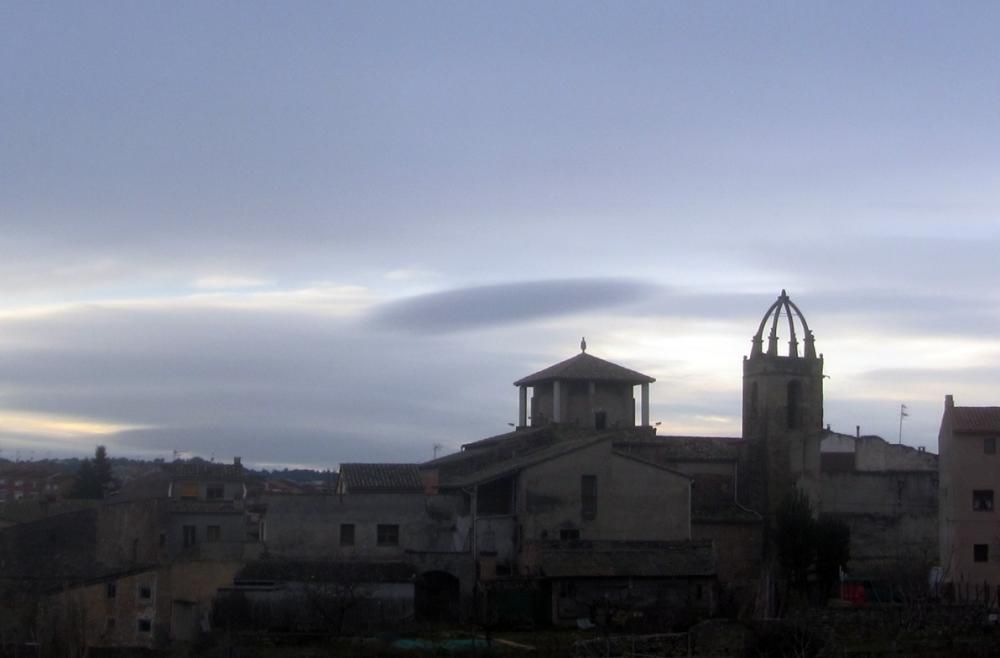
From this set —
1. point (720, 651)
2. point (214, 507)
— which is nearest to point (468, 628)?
point (720, 651)

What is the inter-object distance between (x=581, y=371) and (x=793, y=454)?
924cm

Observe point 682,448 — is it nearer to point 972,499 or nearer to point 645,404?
point 645,404

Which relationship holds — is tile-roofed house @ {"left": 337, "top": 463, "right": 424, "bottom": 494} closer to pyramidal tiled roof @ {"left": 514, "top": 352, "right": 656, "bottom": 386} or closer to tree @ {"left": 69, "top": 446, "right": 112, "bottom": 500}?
pyramidal tiled roof @ {"left": 514, "top": 352, "right": 656, "bottom": 386}

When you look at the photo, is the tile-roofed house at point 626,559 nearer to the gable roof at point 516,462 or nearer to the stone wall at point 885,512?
the gable roof at point 516,462

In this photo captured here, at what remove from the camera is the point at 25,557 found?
67625 millimetres

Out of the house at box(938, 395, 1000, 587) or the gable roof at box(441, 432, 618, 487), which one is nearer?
the house at box(938, 395, 1000, 587)

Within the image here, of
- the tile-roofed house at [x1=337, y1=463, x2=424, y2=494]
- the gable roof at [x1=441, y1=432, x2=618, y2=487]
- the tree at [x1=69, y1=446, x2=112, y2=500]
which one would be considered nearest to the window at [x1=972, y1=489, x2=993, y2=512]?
the gable roof at [x1=441, y1=432, x2=618, y2=487]

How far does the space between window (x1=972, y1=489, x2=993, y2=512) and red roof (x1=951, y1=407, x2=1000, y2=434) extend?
2021 mm

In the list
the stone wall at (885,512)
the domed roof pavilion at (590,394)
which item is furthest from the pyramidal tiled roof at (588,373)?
the stone wall at (885,512)

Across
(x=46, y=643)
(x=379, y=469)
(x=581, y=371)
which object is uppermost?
(x=581, y=371)

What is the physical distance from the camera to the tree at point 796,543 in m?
54.1

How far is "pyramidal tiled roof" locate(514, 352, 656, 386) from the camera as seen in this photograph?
2475 inches

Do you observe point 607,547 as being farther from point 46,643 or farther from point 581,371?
point 46,643

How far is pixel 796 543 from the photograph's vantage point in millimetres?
54250
